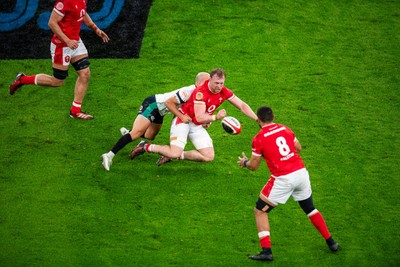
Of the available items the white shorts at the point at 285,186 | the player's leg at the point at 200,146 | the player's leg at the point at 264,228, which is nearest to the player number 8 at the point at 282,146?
the white shorts at the point at 285,186

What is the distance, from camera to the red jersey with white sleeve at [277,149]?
7570 millimetres

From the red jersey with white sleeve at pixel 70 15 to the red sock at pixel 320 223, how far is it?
526cm

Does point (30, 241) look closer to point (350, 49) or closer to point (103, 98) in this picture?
point (103, 98)

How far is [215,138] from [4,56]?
5.23 m

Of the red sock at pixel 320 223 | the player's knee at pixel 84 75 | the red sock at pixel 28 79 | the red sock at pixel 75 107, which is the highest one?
the red sock at pixel 320 223

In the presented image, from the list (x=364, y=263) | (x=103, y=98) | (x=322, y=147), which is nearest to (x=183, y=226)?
(x=364, y=263)

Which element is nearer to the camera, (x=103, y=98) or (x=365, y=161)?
(x=365, y=161)

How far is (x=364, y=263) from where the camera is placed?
25.4 feet

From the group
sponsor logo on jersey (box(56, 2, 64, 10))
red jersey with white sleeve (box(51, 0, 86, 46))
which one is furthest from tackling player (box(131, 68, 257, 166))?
sponsor logo on jersey (box(56, 2, 64, 10))

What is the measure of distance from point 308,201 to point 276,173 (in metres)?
0.55

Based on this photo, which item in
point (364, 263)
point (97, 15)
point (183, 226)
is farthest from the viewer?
point (97, 15)

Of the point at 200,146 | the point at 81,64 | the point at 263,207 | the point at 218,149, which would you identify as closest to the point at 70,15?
the point at 81,64

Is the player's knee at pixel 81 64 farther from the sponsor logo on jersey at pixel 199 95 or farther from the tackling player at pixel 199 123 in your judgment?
the sponsor logo on jersey at pixel 199 95

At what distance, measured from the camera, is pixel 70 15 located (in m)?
10.4
